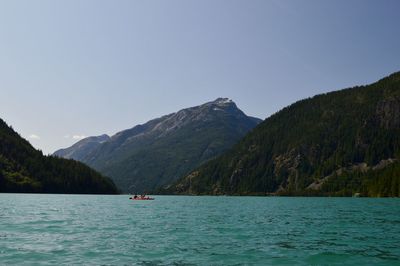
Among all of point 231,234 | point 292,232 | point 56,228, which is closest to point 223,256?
point 231,234

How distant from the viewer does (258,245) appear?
37125 mm

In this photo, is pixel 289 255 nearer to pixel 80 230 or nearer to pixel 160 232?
pixel 160 232

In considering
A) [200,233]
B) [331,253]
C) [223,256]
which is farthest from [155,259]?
[200,233]

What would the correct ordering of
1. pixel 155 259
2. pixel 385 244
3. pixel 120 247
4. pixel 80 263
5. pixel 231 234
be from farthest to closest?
1. pixel 231 234
2. pixel 385 244
3. pixel 120 247
4. pixel 155 259
5. pixel 80 263

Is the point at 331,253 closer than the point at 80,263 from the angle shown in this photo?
No

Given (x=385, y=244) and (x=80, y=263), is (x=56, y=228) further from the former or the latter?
(x=385, y=244)

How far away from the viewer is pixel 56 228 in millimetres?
48812

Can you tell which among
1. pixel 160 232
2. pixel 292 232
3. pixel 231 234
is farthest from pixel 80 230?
pixel 292 232

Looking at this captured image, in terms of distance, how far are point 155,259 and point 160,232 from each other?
17.4 metres

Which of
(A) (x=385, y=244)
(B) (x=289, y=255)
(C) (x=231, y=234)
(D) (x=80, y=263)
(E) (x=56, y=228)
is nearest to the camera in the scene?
(D) (x=80, y=263)

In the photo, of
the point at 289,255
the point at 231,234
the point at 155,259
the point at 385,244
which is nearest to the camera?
the point at 155,259

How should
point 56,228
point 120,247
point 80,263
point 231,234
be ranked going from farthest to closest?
point 56,228 → point 231,234 → point 120,247 → point 80,263

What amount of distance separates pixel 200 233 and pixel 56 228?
16593 mm

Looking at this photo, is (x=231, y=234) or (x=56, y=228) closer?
(x=231, y=234)
